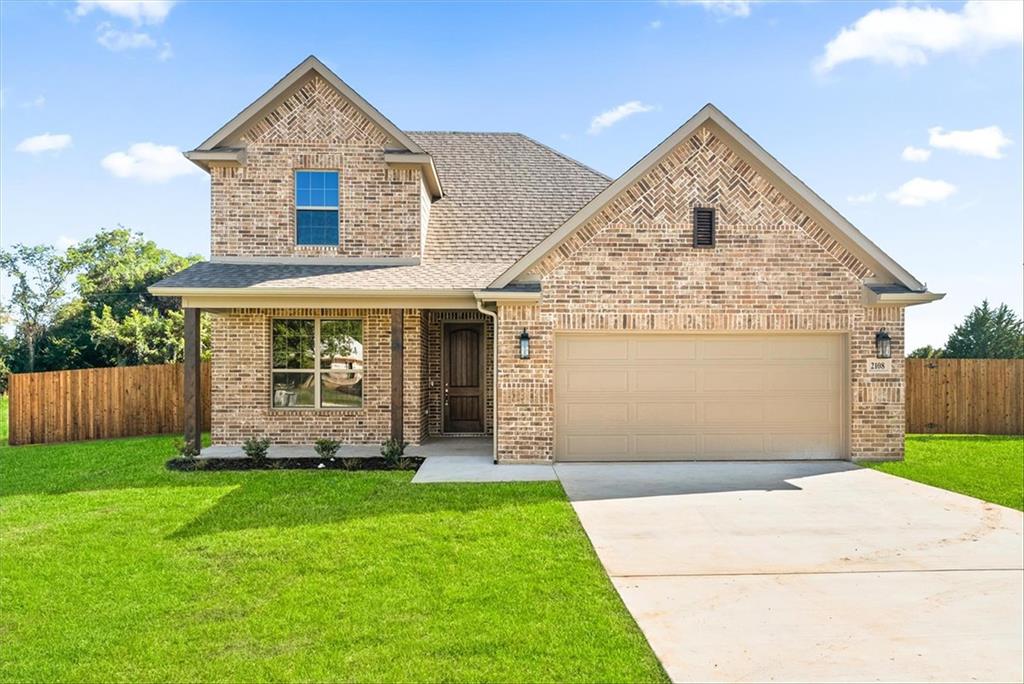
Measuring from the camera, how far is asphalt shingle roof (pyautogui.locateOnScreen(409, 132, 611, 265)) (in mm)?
14008

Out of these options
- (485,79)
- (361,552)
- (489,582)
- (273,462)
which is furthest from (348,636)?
(485,79)

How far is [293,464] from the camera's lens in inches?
425

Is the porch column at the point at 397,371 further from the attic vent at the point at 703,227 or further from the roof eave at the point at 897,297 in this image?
the roof eave at the point at 897,297

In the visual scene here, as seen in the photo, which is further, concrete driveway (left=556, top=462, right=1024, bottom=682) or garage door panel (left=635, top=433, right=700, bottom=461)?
garage door panel (left=635, top=433, right=700, bottom=461)

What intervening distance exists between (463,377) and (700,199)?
642cm

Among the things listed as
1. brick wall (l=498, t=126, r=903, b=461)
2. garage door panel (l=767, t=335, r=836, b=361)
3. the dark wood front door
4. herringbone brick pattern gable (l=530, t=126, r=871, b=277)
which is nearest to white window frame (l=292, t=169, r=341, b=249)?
the dark wood front door

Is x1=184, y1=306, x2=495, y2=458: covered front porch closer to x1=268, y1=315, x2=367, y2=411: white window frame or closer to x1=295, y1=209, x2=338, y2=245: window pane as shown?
x1=268, y1=315, x2=367, y2=411: white window frame

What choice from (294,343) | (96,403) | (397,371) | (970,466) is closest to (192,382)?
(294,343)

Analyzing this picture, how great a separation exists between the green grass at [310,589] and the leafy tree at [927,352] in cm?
2186

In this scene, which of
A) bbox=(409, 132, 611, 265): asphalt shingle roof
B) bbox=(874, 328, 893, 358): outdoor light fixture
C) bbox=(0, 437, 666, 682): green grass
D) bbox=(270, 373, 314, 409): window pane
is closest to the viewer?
bbox=(0, 437, 666, 682): green grass

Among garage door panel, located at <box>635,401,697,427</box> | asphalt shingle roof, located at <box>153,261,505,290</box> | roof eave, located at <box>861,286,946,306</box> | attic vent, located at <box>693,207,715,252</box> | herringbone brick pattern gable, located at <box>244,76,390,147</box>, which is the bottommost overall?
garage door panel, located at <box>635,401,697,427</box>

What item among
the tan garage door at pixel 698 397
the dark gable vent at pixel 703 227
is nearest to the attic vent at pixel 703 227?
the dark gable vent at pixel 703 227

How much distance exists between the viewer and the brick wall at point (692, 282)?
1082 cm

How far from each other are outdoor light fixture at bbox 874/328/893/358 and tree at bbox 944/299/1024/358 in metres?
15.2
